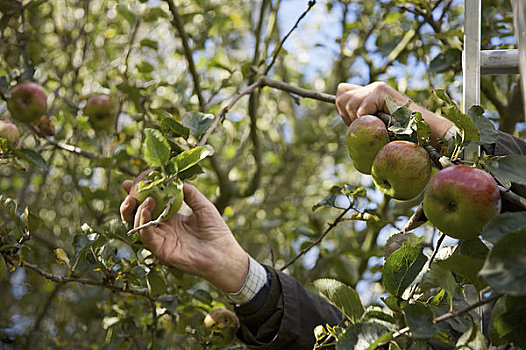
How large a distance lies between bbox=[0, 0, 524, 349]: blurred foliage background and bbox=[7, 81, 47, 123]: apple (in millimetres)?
50

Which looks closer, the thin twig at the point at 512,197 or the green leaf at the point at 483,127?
the thin twig at the point at 512,197

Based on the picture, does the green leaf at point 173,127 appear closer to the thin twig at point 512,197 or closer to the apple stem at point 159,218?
the apple stem at point 159,218

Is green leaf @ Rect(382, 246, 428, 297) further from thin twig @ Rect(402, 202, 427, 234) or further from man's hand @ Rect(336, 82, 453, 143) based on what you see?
man's hand @ Rect(336, 82, 453, 143)

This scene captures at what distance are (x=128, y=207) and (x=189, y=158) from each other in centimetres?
27

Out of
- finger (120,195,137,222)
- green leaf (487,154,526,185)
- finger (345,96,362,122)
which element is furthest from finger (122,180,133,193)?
green leaf (487,154,526,185)

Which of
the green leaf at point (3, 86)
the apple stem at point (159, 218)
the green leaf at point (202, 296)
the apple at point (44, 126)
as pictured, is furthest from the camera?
the apple at point (44, 126)

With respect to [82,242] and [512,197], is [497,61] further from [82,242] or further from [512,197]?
[82,242]

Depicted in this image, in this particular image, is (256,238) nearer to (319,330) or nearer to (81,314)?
(81,314)

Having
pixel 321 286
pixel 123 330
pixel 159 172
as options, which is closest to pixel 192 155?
pixel 159 172

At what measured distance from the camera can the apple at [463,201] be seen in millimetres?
786

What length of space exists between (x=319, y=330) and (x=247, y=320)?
556 mm

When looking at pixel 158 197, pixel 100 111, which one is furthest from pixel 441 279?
pixel 100 111

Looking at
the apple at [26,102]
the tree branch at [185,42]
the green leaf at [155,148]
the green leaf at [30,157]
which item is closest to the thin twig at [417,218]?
the green leaf at [155,148]

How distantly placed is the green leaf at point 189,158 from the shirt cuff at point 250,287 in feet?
1.80
